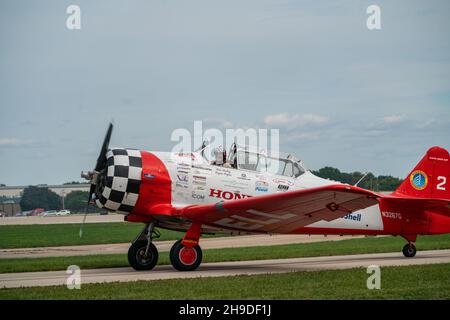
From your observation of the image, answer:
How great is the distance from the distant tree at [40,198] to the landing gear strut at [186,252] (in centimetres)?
8800

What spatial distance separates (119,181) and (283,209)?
3.49m

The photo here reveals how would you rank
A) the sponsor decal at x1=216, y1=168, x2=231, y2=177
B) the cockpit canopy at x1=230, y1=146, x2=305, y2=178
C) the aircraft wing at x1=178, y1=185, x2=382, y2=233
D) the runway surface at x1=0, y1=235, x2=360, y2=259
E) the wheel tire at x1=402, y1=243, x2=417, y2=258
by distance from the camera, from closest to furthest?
the aircraft wing at x1=178, y1=185, x2=382, y2=233, the sponsor decal at x1=216, y1=168, x2=231, y2=177, the cockpit canopy at x1=230, y1=146, x2=305, y2=178, the wheel tire at x1=402, y1=243, x2=417, y2=258, the runway surface at x1=0, y1=235, x2=360, y2=259

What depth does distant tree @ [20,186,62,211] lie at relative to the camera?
331 ft

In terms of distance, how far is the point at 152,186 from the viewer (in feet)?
49.3

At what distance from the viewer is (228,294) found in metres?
Result: 10.8

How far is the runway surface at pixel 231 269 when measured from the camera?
13639mm

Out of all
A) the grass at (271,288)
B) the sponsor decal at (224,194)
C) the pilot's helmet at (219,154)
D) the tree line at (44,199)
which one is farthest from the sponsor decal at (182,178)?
the tree line at (44,199)

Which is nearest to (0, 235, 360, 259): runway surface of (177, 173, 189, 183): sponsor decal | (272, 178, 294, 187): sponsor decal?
(177, 173, 189, 183): sponsor decal

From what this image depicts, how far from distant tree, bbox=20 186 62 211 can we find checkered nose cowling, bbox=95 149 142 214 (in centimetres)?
8770

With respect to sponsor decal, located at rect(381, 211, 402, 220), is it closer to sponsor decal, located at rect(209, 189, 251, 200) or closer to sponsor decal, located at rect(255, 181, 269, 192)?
sponsor decal, located at rect(255, 181, 269, 192)
